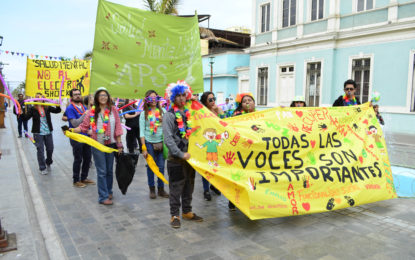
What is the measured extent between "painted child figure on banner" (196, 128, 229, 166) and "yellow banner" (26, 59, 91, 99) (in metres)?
4.81

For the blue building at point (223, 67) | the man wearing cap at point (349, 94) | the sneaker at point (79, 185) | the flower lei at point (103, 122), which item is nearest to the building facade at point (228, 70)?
the blue building at point (223, 67)

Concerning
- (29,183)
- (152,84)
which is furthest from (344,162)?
(29,183)

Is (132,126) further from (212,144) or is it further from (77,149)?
(212,144)

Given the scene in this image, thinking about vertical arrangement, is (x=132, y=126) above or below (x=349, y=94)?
below

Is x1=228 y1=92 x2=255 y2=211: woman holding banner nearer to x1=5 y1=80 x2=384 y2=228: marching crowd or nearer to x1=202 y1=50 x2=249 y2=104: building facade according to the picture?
x1=5 y1=80 x2=384 y2=228: marching crowd

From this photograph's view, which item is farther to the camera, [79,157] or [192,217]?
[79,157]

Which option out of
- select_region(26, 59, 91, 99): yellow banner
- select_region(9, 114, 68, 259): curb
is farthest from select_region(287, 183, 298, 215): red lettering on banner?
select_region(26, 59, 91, 99): yellow banner

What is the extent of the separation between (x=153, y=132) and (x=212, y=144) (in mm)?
1548

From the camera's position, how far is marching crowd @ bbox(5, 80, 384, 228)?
13.7 ft

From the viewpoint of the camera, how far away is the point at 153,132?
5.28 meters

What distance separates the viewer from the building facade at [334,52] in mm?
14438

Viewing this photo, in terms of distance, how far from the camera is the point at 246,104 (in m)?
4.93

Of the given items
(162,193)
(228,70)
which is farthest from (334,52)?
(162,193)

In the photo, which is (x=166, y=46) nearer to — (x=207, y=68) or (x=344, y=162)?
(x=344, y=162)
